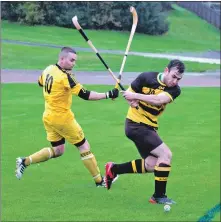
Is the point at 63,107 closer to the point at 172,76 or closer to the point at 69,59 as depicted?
the point at 69,59

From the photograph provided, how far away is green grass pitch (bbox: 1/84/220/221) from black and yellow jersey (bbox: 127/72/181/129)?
1.11 metres

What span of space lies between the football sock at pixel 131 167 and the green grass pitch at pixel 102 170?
0.90 ft

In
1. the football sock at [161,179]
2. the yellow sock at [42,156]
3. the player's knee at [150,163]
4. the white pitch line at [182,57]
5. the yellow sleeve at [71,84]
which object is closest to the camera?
the football sock at [161,179]

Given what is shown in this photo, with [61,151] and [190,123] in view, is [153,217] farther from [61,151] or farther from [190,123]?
[190,123]

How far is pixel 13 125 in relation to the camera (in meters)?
15.8

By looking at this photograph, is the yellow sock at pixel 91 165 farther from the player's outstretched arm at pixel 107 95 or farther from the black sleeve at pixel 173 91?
the black sleeve at pixel 173 91

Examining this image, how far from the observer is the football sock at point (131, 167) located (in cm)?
1001

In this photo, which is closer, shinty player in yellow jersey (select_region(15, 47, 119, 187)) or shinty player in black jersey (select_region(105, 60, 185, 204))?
shinty player in black jersey (select_region(105, 60, 185, 204))

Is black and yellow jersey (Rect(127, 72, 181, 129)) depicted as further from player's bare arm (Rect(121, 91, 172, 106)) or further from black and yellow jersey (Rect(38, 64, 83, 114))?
black and yellow jersey (Rect(38, 64, 83, 114))

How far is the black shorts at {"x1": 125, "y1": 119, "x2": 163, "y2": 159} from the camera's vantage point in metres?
9.59

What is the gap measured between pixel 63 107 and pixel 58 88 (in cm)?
34

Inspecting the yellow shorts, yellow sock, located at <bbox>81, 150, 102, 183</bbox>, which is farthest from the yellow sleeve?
yellow sock, located at <bbox>81, 150, 102, 183</bbox>

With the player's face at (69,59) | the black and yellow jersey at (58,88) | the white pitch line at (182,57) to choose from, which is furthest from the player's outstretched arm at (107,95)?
the white pitch line at (182,57)

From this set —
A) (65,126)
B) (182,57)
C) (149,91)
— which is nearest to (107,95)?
(149,91)
